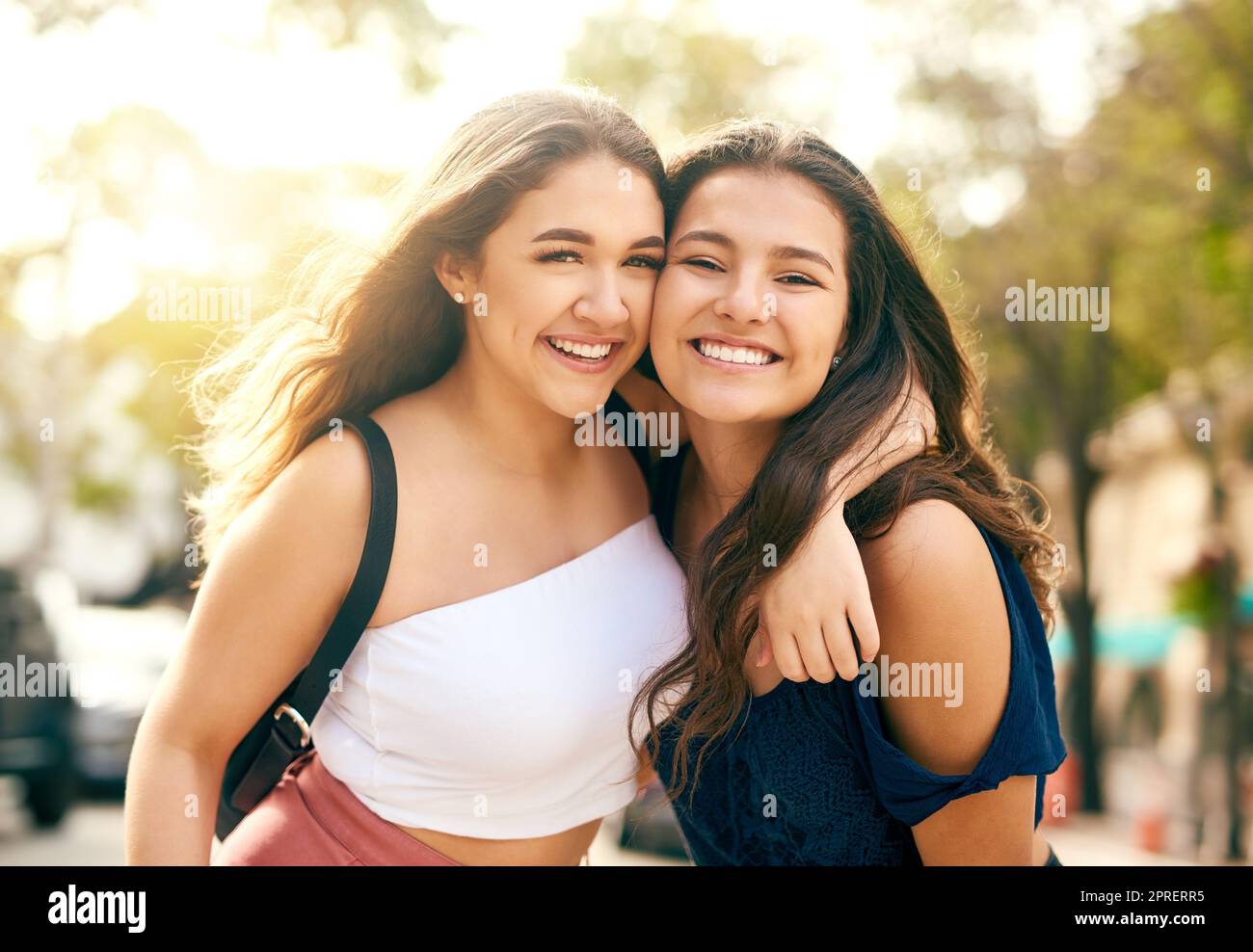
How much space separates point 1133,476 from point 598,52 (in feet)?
39.4

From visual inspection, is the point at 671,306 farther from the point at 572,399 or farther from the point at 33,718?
the point at 33,718

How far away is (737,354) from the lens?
2639mm

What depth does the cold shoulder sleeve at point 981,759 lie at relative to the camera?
2.48 meters

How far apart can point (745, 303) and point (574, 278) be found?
1.31 ft

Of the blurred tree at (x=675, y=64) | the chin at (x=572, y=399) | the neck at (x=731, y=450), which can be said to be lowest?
the neck at (x=731, y=450)

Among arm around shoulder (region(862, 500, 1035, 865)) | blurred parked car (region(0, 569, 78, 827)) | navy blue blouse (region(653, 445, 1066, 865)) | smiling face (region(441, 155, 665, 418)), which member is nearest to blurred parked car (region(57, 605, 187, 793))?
blurred parked car (region(0, 569, 78, 827))

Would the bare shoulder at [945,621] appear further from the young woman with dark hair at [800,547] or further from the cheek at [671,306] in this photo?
the cheek at [671,306]

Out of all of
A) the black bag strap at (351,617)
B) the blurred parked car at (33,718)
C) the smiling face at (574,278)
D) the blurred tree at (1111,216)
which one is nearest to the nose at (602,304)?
the smiling face at (574,278)

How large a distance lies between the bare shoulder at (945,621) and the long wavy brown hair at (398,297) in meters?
1.03
